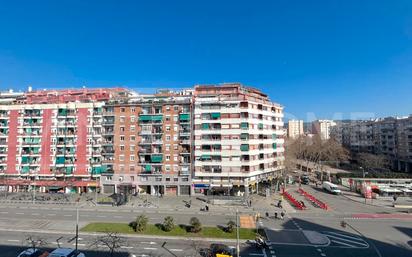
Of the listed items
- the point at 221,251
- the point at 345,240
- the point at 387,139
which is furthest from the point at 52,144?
the point at 387,139

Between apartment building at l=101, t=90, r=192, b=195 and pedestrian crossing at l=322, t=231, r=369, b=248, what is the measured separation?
35.0 metres

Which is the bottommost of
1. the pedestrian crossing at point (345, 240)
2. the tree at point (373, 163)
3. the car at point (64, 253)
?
the pedestrian crossing at point (345, 240)

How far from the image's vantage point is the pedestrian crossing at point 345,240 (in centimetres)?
3444

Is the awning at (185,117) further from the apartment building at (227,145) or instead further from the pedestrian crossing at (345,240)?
the pedestrian crossing at (345,240)

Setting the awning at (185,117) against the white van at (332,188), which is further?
the white van at (332,188)

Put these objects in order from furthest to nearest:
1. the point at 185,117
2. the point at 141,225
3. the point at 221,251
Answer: the point at 185,117 → the point at 141,225 → the point at 221,251

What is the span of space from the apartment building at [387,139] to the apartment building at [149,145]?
82.8 meters

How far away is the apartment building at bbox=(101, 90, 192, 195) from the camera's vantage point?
66.3 m

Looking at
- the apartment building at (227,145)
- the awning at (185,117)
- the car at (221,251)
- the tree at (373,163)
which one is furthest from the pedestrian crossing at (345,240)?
the tree at (373,163)

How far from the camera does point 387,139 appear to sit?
4454 inches

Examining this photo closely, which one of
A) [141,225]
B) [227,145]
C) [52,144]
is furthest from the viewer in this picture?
[52,144]

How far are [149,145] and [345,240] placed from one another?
45813 mm

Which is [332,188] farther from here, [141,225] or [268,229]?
[141,225]

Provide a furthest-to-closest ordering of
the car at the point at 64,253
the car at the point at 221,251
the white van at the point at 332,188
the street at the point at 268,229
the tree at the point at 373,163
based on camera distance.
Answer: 1. the tree at the point at 373,163
2. the white van at the point at 332,188
3. the street at the point at 268,229
4. the car at the point at 221,251
5. the car at the point at 64,253
